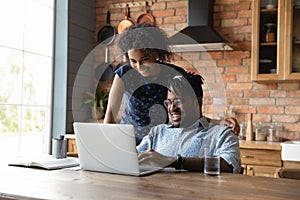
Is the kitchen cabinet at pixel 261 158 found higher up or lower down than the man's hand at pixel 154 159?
lower down

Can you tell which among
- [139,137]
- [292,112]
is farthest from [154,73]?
[292,112]

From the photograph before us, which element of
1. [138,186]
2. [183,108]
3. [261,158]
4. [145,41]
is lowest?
[261,158]

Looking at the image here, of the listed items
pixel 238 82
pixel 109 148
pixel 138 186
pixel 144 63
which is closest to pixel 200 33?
pixel 238 82

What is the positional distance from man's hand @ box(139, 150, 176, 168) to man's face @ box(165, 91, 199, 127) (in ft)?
0.96

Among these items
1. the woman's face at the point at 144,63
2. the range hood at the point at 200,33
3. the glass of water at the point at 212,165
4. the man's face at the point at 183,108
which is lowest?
the glass of water at the point at 212,165

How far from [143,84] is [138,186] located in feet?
3.64

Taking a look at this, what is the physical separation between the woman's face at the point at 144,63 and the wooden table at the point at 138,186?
733mm

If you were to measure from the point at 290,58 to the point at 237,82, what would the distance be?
1.89 feet

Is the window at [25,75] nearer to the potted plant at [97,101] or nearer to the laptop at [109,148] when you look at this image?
the potted plant at [97,101]

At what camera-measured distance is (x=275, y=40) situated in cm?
325

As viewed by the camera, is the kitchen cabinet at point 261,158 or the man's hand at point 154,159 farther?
the kitchen cabinet at point 261,158

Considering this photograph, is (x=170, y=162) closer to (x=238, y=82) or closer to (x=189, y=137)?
(x=189, y=137)

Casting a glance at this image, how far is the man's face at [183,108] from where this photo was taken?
1.80 m

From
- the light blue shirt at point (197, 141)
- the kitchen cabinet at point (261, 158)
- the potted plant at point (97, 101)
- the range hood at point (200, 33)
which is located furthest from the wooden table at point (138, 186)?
the potted plant at point (97, 101)
